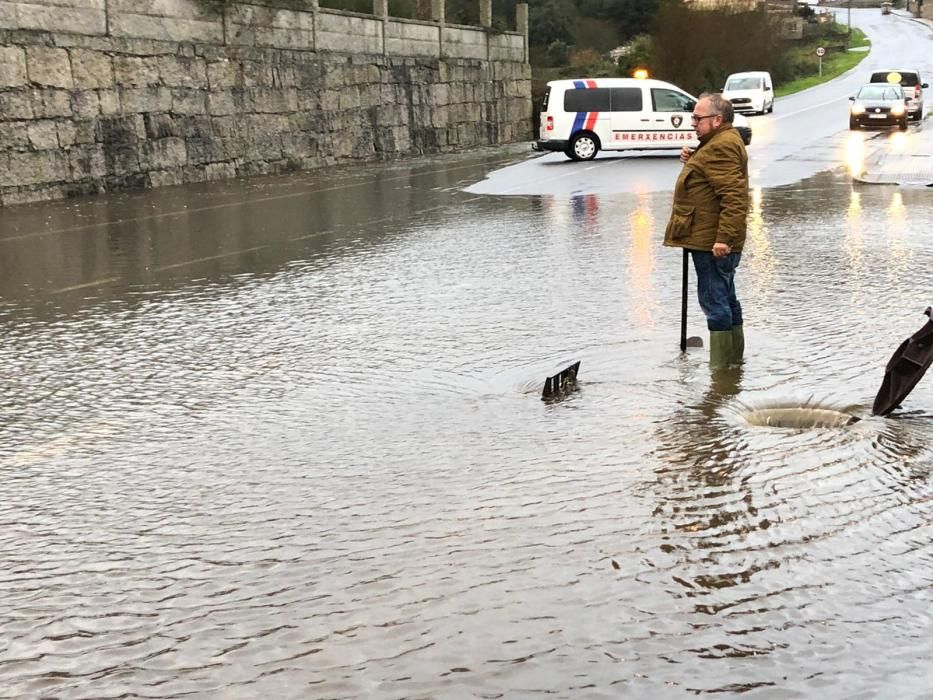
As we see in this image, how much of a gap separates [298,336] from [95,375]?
1505mm

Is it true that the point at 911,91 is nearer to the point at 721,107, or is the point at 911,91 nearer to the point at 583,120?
the point at 583,120

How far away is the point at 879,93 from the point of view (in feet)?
119

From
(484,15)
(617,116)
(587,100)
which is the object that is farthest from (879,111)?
(484,15)

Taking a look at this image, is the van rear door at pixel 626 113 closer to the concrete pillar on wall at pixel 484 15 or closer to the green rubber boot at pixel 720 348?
the concrete pillar on wall at pixel 484 15

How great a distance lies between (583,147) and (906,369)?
22.7m

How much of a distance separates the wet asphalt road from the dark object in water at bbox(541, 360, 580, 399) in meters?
0.14

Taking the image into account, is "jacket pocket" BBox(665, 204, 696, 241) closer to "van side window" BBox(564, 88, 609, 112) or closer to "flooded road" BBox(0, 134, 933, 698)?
"flooded road" BBox(0, 134, 933, 698)

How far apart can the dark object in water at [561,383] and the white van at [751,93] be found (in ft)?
136

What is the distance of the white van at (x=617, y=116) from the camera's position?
1096 inches

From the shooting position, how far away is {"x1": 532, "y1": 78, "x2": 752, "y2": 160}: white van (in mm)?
27828

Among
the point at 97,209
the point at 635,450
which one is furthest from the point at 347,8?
the point at 635,450

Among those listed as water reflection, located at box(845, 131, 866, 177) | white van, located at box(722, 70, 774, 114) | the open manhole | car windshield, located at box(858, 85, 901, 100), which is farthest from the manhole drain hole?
white van, located at box(722, 70, 774, 114)

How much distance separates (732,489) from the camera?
482 centimetres

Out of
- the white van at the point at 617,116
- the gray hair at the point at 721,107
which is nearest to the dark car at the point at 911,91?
the white van at the point at 617,116
